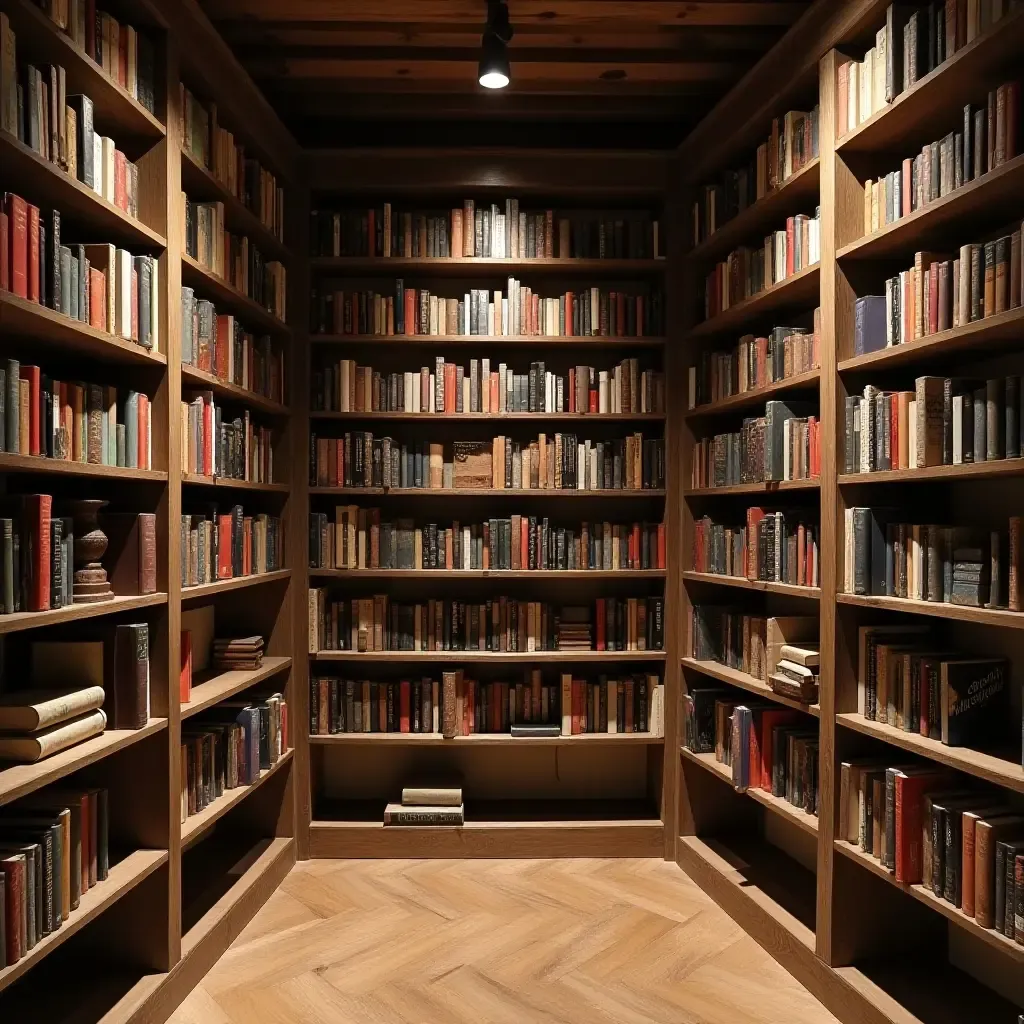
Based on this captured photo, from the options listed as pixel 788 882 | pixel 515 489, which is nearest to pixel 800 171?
pixel 515 489

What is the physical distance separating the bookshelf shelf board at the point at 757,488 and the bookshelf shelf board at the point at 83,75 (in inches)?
86.4

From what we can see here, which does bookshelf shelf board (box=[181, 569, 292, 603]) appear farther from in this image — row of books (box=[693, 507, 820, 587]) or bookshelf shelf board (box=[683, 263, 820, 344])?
bookshelf shelf board (box=[683, 263, 820, 344])

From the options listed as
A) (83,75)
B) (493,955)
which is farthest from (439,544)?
(83,75)

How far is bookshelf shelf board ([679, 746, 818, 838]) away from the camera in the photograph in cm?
287

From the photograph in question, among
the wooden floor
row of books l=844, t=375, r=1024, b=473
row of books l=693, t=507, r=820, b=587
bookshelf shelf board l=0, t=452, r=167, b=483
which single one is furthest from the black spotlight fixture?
the wooden floor

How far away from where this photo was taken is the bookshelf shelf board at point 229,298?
115 inches

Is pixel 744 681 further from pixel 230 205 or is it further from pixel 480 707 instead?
pixel 230 205

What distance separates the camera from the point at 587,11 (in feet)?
10.0

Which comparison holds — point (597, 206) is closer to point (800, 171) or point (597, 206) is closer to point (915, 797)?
point (800, 171)

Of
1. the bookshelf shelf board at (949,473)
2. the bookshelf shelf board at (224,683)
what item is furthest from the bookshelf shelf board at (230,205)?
the bookshelf shelf board at (949,473)

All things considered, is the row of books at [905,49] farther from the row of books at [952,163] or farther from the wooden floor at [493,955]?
the wooden floor at [493,955]

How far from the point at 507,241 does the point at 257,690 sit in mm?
2226

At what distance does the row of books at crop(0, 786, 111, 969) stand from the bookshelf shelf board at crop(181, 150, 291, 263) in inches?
74.9

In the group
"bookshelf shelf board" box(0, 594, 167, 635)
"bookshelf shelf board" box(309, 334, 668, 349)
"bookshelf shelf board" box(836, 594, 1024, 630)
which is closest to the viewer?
"bookshelf shelf board" box(0, 594, 167, 635)
